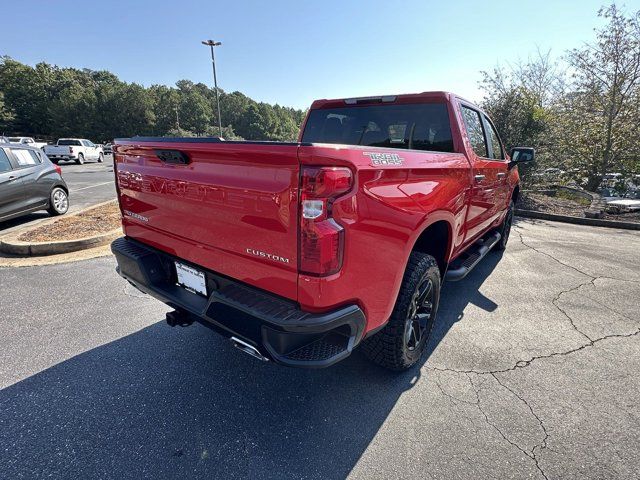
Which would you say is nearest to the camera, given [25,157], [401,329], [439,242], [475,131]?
[401,329]

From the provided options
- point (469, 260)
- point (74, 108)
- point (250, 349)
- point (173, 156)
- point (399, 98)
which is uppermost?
point (74, 108)

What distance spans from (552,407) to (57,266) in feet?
18.3

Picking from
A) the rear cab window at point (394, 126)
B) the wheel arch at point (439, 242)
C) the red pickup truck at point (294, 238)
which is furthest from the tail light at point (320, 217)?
the rear cab window at point (394, 126)

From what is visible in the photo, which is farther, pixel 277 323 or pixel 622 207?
pixel 622 207

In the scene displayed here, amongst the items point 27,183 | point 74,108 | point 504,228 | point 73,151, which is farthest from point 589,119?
point 74,108

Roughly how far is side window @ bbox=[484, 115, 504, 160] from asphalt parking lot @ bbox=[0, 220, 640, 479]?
202 cm

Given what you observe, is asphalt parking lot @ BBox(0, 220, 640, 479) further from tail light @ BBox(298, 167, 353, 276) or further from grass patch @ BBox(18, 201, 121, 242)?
grass patch @ BBox(18, 201, 121, 242)

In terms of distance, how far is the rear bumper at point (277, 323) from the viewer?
5.17 ft

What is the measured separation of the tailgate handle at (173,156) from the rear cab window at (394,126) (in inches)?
70.8

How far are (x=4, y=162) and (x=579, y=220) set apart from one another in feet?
40.2

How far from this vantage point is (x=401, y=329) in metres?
2.19

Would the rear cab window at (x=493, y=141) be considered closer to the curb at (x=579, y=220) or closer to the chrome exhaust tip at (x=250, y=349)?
the chrome exhaust tip at (x=250, y=349)

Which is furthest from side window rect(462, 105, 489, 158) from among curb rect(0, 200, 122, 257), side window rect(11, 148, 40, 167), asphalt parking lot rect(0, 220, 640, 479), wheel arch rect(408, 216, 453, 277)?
side window rect(11, 148, 40, 167)

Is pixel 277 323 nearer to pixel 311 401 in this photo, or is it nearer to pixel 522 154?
pixel 311 401
